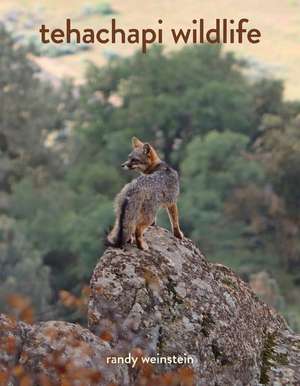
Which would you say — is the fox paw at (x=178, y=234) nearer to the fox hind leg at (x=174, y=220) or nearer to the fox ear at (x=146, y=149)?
the fox hind leg at (x=174, y=220)

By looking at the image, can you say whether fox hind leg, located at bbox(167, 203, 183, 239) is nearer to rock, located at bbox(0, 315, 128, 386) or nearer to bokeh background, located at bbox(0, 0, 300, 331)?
rock, located at bbox(0, 315, 128, 386)

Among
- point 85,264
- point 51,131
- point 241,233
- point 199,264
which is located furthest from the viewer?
point 51,131

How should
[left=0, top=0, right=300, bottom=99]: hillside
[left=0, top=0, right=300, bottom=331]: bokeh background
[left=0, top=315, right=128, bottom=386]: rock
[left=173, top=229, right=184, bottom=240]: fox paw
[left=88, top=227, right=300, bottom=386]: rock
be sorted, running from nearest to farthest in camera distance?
[left=0, top=315, right=128, bottom=386]: rock < [left=88, top=227, right=300, bottom=386]: rock < [left=173, top=229, right=184, bottom=240]: fox paw < [left=0, top=0, right=300, bottom=331]: bokeh background < [left=0, top=0, right=300, bottom=99]: hillside

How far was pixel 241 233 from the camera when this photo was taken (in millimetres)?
63375

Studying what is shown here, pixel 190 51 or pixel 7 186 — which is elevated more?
pixel 190 51

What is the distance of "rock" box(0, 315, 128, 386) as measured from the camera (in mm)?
10352

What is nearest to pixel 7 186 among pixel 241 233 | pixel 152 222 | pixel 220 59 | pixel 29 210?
pixel 29 210

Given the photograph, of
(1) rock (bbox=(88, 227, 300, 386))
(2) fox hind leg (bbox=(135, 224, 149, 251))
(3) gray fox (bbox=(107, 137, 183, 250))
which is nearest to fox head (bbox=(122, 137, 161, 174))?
(3) gray fox (bbox=(107, 137, 183, 250))

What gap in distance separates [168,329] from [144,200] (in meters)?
1.92

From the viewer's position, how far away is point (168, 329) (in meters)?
12.1

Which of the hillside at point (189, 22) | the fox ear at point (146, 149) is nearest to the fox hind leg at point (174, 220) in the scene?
the fox ear at point (146, 149)

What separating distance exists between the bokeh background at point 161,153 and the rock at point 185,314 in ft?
109

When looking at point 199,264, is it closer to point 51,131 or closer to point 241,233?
point 241,233

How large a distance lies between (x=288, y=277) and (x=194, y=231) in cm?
434
